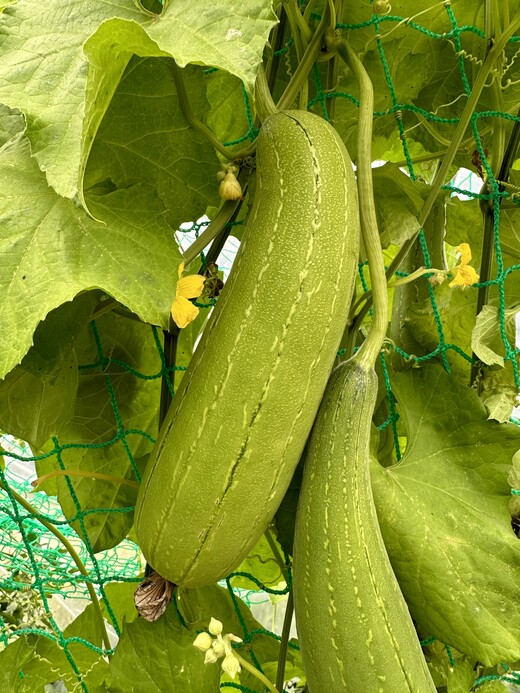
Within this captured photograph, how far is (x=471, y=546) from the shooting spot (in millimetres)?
785

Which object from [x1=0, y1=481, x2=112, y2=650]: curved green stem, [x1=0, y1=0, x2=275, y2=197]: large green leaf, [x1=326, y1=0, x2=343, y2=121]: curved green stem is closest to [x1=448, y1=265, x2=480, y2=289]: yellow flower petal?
[x1=326, y1=0, x2=343, y2=121]: curved green stem

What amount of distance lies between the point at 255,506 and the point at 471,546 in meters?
0.24

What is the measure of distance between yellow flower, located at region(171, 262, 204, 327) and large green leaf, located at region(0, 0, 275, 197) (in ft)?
0.67

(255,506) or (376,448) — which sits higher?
(255,506)

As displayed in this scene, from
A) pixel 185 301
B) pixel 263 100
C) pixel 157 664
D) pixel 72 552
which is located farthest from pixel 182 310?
pixel 72 552

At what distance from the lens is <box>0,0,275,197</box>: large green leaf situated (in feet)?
1.72

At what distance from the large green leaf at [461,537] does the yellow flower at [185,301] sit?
264 millimetres

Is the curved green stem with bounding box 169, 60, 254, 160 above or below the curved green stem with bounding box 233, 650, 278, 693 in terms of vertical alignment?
above

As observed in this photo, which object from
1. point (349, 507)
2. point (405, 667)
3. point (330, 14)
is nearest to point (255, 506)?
point (349, 507)

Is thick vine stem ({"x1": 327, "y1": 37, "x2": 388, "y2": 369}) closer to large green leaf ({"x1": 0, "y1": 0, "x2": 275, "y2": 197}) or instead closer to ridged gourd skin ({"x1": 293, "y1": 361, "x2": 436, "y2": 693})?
ridged gourd skin ({"x1": 293, "y1": 361, "x2": 436, "y2": 693})

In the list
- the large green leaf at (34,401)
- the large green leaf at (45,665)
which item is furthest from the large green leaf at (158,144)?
the large green leaf at (45,665)

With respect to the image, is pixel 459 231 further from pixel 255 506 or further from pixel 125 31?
pixel 125 31

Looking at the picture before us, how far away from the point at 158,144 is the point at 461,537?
1.76 ft

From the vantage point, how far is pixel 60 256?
25.9 inches
